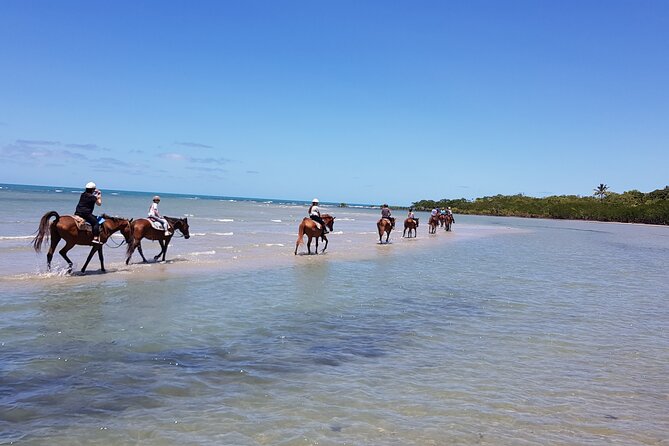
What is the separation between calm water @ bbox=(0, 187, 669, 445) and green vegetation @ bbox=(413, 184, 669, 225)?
8811 cm

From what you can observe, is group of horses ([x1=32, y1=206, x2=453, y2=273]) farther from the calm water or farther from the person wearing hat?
the calm water

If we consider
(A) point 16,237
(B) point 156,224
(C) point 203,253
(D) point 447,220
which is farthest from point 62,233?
(D) point 447,220

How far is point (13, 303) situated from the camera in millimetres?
9781

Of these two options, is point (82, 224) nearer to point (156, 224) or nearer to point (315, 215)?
point (156, 224)

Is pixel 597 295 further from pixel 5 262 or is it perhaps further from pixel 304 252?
pixel 5 262

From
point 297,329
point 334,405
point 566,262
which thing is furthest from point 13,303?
point 566,262

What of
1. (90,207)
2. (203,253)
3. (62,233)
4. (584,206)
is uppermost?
(584,206)

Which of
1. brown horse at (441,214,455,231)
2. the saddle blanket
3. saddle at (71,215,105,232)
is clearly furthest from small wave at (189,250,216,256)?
brown horse at (441,214,455,231)

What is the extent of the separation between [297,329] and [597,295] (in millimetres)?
9332

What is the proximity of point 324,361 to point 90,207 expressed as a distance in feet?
33.3

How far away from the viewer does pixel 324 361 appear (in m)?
6.86

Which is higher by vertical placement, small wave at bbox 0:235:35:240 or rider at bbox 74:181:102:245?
rider at bbox 74:181:102:245

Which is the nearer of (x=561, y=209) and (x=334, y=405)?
(x=334, y=405)

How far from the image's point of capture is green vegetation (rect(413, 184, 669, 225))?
284ft
